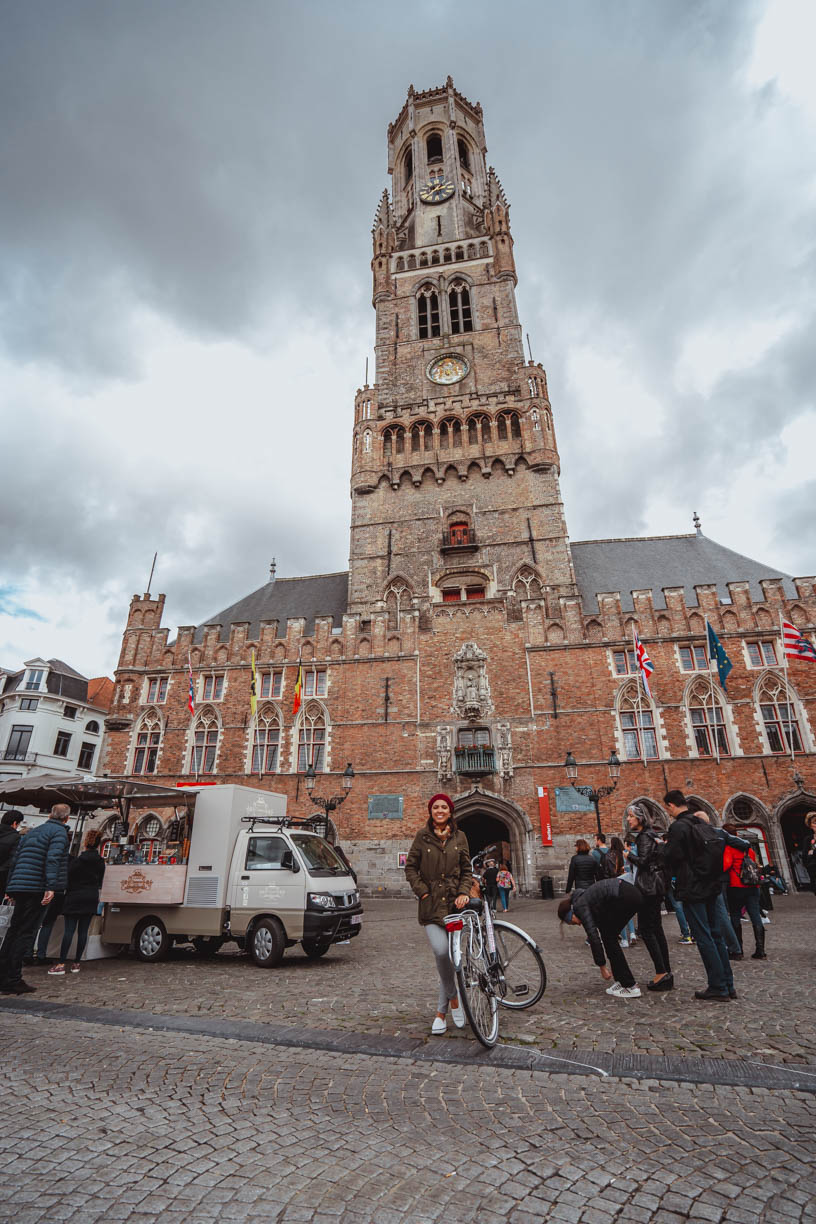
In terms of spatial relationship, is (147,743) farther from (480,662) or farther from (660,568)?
(660,568)

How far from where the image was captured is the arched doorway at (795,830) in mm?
19859

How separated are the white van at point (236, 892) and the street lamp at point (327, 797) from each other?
32.0 feet

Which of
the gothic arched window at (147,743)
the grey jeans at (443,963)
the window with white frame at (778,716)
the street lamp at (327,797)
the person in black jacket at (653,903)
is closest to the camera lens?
the grey jeans at (443,963)

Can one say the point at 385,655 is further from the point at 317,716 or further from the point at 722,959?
the point at 722,959

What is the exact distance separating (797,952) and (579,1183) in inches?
320

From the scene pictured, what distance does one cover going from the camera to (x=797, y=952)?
8.85 m

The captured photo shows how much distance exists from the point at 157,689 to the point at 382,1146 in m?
24.2

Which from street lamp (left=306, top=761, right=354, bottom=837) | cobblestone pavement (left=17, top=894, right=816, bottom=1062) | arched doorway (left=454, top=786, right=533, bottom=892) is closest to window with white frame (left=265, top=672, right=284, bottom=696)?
street lamp (left=306, top=761, right=354, bottom=837)

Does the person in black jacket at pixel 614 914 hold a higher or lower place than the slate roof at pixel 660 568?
lower

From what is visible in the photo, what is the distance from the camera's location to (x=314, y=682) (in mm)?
24031

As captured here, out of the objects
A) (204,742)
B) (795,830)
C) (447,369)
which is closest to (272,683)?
(204,742)

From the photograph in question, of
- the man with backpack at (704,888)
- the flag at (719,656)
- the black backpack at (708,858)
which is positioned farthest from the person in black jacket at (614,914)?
the flag at (719,656)

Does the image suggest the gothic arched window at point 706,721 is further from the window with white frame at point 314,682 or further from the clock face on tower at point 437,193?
the clock face on tower at point 437,193

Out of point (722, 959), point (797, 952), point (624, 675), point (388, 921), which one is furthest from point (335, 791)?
point (722, 959)
